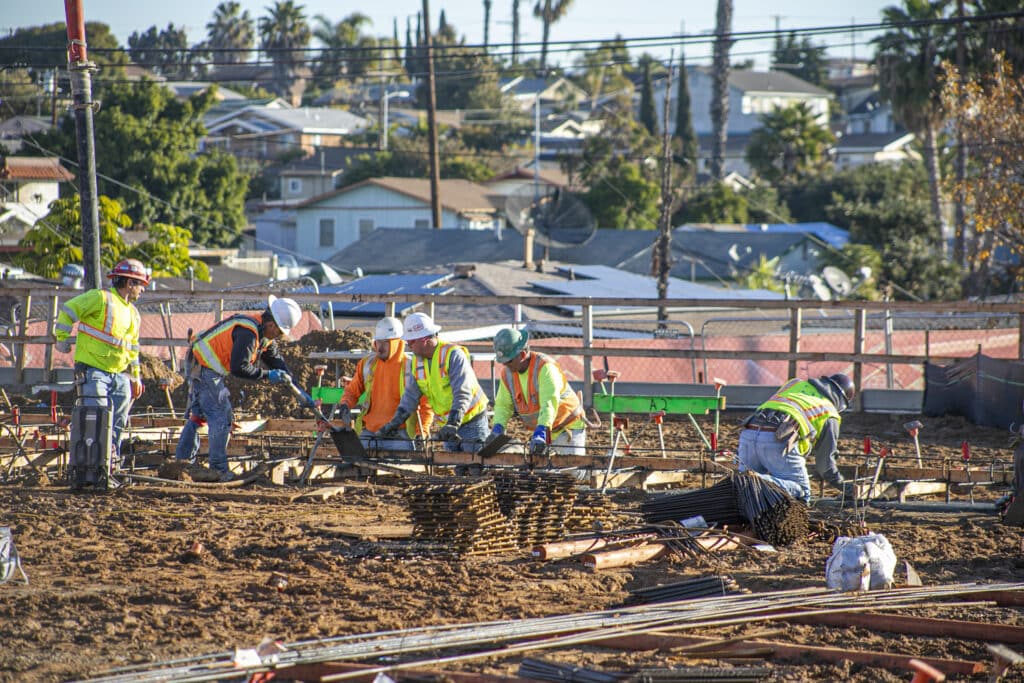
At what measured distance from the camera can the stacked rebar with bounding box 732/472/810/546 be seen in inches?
324

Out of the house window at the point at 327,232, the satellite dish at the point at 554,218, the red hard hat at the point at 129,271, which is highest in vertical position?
the red hard hat at the point at 129,271

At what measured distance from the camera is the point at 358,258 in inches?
1762

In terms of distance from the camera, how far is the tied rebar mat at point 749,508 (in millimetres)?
8258

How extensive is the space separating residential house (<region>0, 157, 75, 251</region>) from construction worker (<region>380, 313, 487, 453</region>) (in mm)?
22790

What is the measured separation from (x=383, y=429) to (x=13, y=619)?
15.2ft

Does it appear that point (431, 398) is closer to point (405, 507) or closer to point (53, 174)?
point (405, 507)

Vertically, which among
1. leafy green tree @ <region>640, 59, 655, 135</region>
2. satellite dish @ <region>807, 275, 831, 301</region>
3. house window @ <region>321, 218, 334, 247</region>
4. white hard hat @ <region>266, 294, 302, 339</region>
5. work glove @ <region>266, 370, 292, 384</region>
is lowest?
house window @ <region>321, 218, 334, 247</region>

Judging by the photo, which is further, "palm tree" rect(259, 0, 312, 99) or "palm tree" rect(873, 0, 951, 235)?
"palm tree" rect(259, 0, 312, 99)

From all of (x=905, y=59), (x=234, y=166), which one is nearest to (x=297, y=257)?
(x=234, y=166)

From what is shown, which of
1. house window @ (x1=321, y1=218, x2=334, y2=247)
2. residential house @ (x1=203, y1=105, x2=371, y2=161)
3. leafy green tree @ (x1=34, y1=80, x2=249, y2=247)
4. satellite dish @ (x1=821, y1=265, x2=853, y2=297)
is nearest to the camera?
satellite dish @ (x1=821, y1=265, x2=853, y2=297)

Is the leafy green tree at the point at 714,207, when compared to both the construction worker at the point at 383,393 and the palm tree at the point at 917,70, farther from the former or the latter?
the construction worker at the point at 383,393

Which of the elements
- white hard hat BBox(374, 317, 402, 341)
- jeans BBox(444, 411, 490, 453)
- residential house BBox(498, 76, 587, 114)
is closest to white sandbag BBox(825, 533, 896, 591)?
jeans BBox(444, 411, 490, 453)

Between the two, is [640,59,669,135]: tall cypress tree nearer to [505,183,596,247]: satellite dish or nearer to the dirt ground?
[505,183,596,247]: satellite dish

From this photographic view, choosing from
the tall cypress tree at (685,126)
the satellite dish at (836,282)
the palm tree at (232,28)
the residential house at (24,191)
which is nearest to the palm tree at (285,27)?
the palm tree at (232,28)
